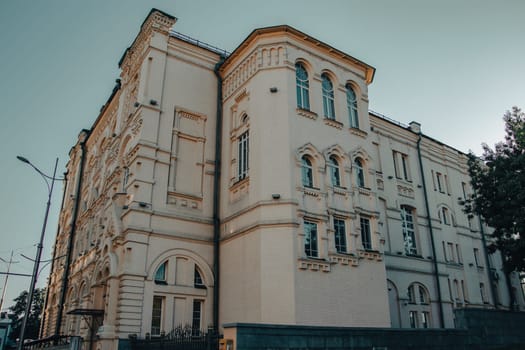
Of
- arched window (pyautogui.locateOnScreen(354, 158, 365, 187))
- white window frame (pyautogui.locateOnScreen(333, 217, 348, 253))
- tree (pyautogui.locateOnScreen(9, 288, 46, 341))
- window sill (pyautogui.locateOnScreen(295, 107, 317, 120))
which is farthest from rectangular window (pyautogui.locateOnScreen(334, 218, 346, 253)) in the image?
tree (pyautogui.locateOnScreen(9, 288, 46, 341))

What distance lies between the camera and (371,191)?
23.6 metres

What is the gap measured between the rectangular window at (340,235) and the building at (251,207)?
0.05 m

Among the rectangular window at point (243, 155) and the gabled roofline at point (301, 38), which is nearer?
the rectangular window at point (243, 155)

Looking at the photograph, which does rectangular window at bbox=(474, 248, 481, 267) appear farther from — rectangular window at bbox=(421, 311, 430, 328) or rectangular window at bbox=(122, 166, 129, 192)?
rectangular window at bbox=(122, 166, 129, 192)

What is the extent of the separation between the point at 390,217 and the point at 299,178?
11.2 metres

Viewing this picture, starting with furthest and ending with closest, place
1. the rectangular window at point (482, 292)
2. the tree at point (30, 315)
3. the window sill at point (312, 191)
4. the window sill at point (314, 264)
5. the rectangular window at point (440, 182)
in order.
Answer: the tree at point (30, 315), the rectangular window at point (440, 182), the rectangular window at point (482, 292), the window sill at point (312, 191), the window sill at point (314, 264)

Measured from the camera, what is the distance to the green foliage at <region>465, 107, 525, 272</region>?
2333 cm

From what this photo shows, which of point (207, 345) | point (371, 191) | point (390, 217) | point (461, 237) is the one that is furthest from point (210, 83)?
point (461, 237)

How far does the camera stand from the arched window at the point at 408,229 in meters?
29.8

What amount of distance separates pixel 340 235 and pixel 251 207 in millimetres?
4650

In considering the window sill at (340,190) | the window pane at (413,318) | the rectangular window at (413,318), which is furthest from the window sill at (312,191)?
the window pane at (413,318)

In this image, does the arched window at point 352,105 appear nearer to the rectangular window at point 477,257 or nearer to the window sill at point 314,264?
the window sill at point 314,264

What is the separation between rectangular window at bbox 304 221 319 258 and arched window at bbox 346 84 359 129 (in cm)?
740

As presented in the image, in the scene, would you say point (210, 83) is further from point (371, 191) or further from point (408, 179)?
point (408, 179)
